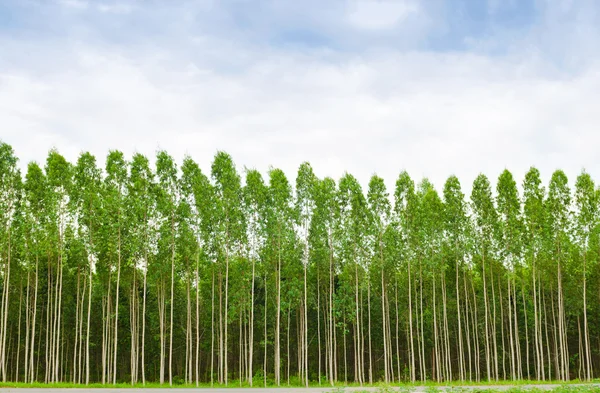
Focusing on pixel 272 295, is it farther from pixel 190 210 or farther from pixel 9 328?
pixel 9 328

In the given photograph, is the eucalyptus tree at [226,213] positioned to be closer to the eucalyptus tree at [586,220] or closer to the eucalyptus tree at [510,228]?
the eucalyptus tree at [510,228]

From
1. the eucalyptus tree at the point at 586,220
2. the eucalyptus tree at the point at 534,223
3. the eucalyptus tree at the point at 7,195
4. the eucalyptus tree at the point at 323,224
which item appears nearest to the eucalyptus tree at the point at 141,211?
the eucalyptus tree at the point at 7,195

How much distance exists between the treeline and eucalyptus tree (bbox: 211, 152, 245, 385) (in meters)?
0.10

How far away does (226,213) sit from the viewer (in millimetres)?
37688

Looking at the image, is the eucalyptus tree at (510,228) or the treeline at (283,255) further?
the eucalyptus tree at (510,228)

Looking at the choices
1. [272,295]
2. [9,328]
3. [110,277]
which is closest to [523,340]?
[272,295]

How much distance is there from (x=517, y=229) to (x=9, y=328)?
137 feet

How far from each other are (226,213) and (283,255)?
199 inches

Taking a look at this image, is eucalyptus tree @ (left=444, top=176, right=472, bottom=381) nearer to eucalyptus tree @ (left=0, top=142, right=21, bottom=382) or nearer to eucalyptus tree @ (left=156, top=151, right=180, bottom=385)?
eucalyptus tree @ (left=156, top=151, right=180, bottom=385)

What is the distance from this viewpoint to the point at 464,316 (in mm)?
46469

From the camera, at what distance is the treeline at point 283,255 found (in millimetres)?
35906

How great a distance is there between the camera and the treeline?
35.9 meters

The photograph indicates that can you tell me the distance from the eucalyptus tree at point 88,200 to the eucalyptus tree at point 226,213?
24.8 ft

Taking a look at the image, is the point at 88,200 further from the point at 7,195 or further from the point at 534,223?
the point at 534,223
